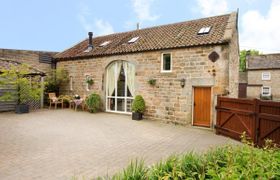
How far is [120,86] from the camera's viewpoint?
49.2 feet

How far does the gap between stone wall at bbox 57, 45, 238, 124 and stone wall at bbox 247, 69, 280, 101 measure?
2598 centimetres

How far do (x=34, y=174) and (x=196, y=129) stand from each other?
7.96m

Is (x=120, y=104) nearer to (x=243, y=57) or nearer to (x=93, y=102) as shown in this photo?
(x=93, y=102)

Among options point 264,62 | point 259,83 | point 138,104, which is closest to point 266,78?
point 259,83

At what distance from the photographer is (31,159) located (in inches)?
241

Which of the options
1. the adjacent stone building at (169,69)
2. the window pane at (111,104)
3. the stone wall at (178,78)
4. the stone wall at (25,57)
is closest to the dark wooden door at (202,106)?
the adjacent stone building at (169,69)

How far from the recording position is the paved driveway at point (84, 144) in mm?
5523

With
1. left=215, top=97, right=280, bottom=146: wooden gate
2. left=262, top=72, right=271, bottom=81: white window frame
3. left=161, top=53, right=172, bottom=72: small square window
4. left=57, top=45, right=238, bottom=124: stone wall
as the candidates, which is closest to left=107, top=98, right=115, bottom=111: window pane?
left=57, top=45, right=238, bottom=124: stone wall

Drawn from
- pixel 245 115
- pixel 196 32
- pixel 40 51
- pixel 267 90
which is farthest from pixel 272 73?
pixel 40 51

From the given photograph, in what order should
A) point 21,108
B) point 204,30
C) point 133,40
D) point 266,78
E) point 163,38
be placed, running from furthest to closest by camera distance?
point 266,78 < point 133,40 < point 21,108 < point 163,38 < point 204,30

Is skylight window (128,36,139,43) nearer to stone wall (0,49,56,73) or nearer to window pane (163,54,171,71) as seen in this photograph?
window pane (163,54,171,71)

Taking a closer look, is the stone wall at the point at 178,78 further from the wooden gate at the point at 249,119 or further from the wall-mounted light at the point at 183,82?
the wooden gate at the point at 249,119

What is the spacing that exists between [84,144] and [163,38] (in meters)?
8.59

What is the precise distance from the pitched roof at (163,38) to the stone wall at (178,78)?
0.37m
